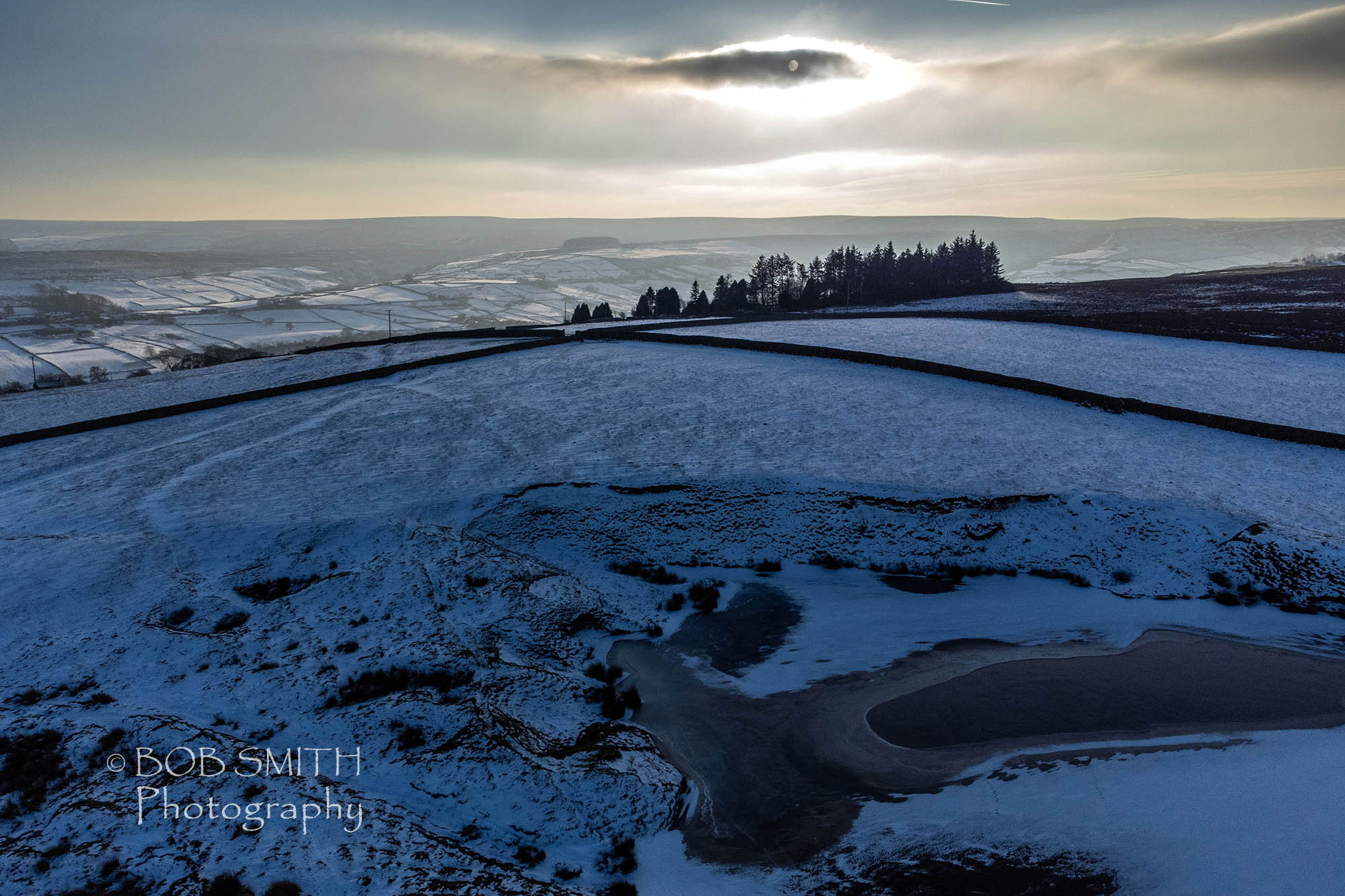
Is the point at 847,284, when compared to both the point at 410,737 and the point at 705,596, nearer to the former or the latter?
the point at 705,596

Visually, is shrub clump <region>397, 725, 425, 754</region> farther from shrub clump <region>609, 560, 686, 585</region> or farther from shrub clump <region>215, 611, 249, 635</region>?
shrub clump <region>609, 560, 686, 585</region>

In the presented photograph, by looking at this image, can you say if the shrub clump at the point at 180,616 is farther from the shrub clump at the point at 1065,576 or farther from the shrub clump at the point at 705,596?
the shrub clump at the point at 1065,576

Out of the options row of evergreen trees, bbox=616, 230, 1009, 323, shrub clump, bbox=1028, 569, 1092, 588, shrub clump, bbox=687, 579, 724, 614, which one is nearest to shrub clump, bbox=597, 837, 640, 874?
shrub clump, bbox=687, 579, 724, 614

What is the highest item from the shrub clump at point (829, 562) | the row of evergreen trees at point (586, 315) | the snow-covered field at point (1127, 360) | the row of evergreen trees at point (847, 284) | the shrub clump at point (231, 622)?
the row of evergreen trees at point (847, 284)

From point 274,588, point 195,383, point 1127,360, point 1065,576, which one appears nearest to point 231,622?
point 274,588

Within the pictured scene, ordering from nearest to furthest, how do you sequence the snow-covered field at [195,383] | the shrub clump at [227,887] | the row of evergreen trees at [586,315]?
the shrub clump at [227,887], the snow-covered field at [195,383], the row of evergreen trees at [586,315]

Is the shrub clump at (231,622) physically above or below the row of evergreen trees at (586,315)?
below

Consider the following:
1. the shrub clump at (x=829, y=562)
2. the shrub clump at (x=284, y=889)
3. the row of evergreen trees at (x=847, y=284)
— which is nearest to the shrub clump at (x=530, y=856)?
the shrub clump at (x=284, y=889)
